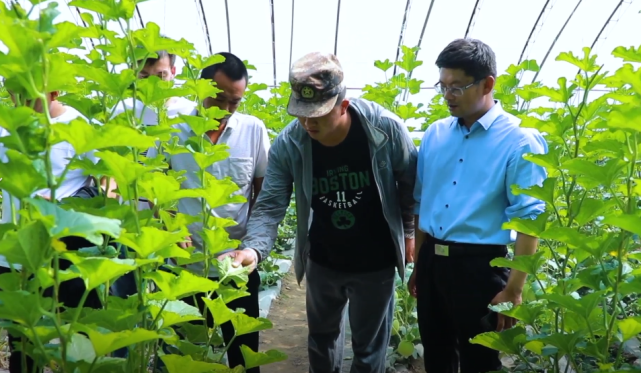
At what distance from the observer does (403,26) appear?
13930mm

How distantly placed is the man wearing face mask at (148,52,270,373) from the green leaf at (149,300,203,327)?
1.22m

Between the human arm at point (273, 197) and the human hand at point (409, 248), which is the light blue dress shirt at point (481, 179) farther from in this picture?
the human arm at point (273, 197)

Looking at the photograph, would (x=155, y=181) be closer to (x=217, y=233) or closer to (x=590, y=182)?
(x=217, y=233)

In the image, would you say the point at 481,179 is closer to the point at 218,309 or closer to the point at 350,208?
the point at 350,208

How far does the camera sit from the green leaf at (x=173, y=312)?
1339mm

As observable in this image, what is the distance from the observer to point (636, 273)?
144 cm

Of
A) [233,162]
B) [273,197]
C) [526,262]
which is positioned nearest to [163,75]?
[233,162]

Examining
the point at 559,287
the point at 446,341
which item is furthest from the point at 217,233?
the point at 446,341

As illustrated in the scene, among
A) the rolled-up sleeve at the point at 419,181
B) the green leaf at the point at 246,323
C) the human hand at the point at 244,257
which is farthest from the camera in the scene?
the rolled-up sleeve at the point at 419,181

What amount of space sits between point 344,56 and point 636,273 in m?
13.7

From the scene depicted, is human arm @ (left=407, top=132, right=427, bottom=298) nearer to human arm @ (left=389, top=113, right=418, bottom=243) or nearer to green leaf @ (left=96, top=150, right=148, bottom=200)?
human arm @ (left=389, top=113, right=418, bottom=243)

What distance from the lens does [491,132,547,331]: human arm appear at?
7.35 ft

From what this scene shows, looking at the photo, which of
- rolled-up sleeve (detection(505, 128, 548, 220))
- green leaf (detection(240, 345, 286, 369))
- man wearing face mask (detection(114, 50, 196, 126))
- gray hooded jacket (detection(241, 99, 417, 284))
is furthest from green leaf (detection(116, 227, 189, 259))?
man wearing face mask (detection(114, 50, 196, 126))

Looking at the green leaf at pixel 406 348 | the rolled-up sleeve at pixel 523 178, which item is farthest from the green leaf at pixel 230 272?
the green leaf at pixel 406 348
